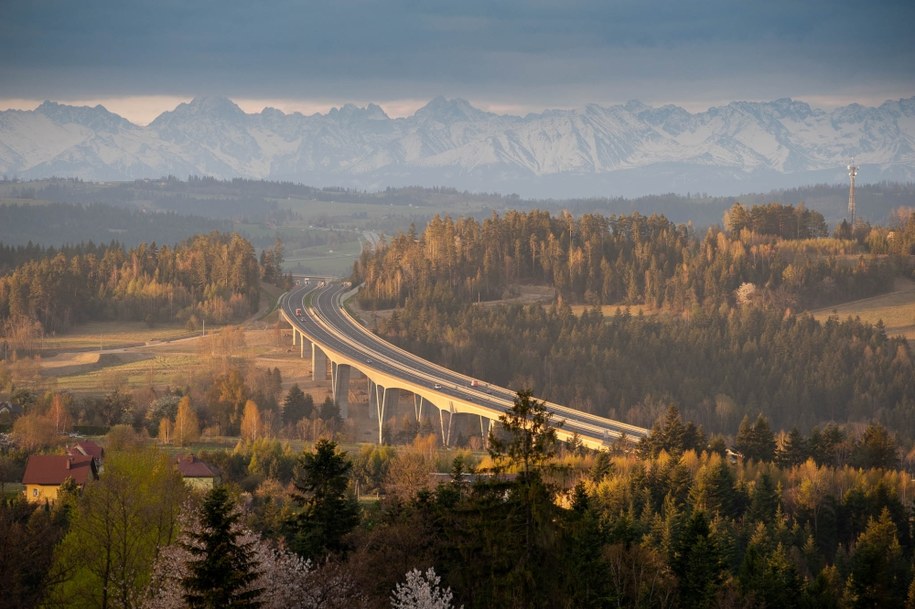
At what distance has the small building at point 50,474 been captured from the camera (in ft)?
223

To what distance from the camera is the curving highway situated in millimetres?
91688

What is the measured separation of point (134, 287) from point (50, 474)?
77.6 m

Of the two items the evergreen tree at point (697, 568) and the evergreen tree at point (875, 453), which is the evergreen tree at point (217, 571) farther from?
the evergreen tree at point (875, 453)

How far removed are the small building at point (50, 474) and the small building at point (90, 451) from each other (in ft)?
7.85

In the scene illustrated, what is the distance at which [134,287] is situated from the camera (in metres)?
A: 145

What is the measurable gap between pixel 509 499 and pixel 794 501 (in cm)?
3644

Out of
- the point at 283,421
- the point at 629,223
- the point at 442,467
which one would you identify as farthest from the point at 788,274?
the point at 442,467

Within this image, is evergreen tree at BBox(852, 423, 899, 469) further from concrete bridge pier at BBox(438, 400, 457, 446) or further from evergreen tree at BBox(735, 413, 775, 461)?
concrete bridge pier at BBox(438, 400, 457, 446)

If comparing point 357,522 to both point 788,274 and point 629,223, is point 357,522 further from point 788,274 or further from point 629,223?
point 629,223

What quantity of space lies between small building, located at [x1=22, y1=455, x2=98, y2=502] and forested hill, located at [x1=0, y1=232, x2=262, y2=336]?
61986 millimetres

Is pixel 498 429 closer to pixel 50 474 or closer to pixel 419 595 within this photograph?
pixel 50 474

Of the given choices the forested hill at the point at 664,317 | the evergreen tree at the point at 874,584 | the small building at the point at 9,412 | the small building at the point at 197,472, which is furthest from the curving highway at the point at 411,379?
the evergreen tree at the point at 874,584

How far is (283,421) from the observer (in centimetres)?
10112

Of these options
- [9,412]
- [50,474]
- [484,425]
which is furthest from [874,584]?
[9,412]
